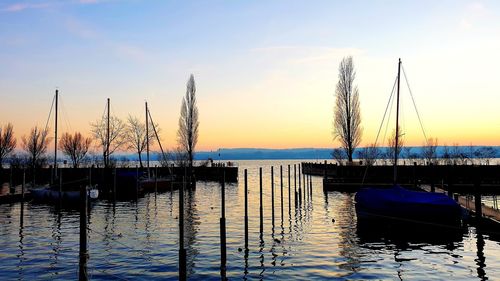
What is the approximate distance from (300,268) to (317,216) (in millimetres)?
16499

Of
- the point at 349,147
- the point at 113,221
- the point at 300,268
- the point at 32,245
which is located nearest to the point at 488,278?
the point at 300,268

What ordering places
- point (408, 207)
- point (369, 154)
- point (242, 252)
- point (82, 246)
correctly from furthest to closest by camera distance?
point (369, 154) → point (408, 207) → point (242, 252) → point (82, 246)

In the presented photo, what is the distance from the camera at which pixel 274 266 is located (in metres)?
18.0

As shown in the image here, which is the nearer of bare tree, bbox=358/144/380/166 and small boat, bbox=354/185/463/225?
small boat, bbox=354/185/463/225

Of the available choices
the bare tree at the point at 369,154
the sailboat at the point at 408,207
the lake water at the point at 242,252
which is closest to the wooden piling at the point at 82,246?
the lake water at the point at 242,252

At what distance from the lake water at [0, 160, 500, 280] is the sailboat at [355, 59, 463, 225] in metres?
1.39

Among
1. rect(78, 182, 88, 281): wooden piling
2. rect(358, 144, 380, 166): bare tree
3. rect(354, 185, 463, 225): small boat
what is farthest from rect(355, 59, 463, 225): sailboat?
rect(358, 144, 380, 166): bare tree

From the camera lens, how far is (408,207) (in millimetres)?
27672

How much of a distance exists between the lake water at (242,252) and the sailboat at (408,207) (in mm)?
1387

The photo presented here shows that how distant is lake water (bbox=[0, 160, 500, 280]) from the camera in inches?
666

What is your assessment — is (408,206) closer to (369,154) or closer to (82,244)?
(82,244)

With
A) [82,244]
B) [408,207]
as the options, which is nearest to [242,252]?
[82,244]

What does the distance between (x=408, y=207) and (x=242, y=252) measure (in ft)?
41.7

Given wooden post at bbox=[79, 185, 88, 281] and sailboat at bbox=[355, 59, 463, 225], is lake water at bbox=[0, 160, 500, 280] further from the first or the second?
wooden post at bbox=[79, 185, 88, 281]
